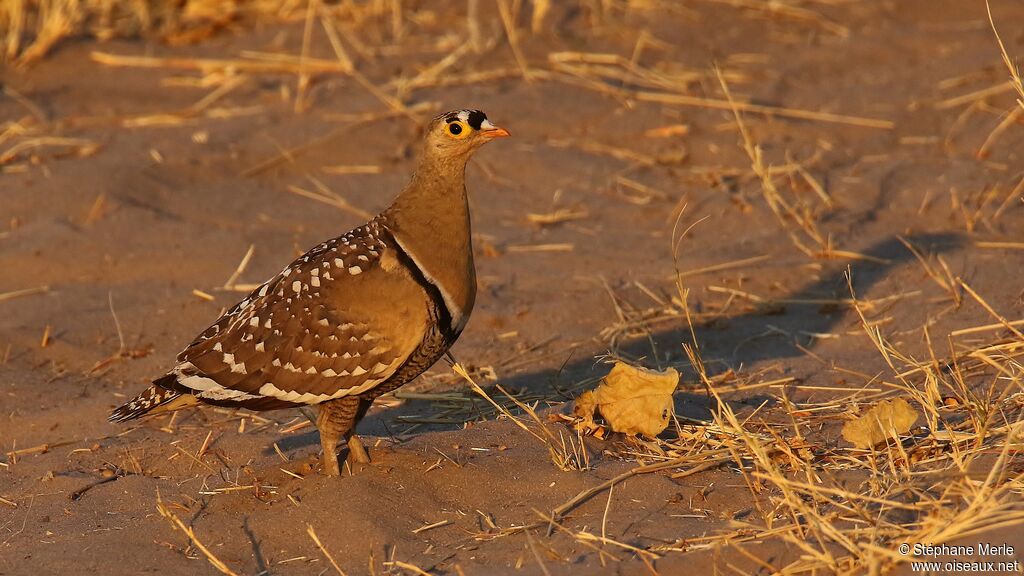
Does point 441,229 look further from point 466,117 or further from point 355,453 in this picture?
point 355,453

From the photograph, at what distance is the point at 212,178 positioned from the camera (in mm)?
8102

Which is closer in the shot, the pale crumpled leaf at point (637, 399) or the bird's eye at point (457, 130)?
the pale crumpled leaf at point (637, 399)

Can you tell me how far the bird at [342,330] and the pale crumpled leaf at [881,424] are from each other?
1.47 meters

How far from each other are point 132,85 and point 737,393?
5.78 metres

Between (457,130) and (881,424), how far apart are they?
1.91 metres

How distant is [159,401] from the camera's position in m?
4.68

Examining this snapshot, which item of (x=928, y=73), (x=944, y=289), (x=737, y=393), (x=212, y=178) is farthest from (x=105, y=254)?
(x=928, y=73)

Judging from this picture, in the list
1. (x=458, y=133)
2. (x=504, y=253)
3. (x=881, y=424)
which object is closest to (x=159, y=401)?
(x=458, y=133)

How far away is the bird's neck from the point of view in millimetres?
4723

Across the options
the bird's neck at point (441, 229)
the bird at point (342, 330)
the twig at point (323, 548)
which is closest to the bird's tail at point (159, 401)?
the bird at point (342, 330)

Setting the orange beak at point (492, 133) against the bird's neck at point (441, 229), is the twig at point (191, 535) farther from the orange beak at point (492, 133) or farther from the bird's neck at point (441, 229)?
the orange beak at point (492, 133)

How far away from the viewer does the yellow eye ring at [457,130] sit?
4.91m

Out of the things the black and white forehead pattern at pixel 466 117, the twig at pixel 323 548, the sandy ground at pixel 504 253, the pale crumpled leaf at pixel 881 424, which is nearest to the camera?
the twig at pixel 323 548

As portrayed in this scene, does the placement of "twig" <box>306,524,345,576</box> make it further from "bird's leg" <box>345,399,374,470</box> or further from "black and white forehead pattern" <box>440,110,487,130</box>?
"black and white forehead pattern" <box>440,110,487,130</box>
